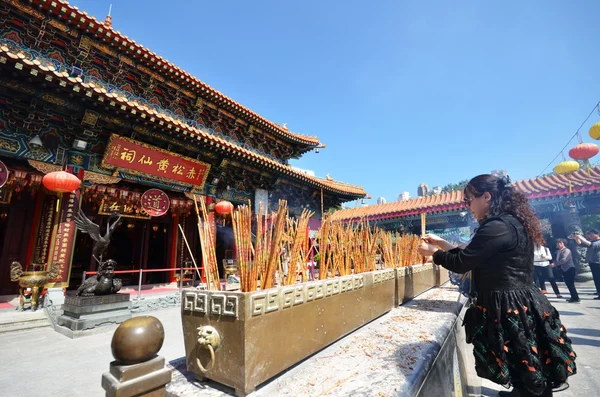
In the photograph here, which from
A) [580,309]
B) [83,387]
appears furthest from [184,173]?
[580,309]

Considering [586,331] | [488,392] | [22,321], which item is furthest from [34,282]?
[586,331]

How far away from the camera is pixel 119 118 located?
5.24 m

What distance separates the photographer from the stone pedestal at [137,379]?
79cm

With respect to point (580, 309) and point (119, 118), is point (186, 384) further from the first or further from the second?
point (580, 309)

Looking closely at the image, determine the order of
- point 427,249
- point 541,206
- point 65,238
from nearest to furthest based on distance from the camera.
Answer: point 427,249
point 65,238
point 541,206

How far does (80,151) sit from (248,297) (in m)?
5.96

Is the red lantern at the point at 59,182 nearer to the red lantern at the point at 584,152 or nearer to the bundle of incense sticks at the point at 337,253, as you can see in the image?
the bundle of incense sticks at the point at 337,253

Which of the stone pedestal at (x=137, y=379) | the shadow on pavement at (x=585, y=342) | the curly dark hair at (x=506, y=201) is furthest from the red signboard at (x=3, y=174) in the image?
the shadow on pavement at (x=585, y=342)

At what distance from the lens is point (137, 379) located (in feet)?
2.72

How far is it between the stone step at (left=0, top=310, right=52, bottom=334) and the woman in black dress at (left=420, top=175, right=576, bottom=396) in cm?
599

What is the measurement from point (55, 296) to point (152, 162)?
3019 mm

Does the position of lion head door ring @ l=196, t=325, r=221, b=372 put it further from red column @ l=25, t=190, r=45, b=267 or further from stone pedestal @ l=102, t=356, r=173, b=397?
red column @ l=25, t=190, r=45, b=267

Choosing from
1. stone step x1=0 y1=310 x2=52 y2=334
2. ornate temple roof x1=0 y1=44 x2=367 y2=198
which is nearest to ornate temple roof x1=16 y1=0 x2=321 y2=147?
ornate temple roof x1=0 y1=44 x2=367 y2=198

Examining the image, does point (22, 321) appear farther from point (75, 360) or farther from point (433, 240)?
point (433, 240)
